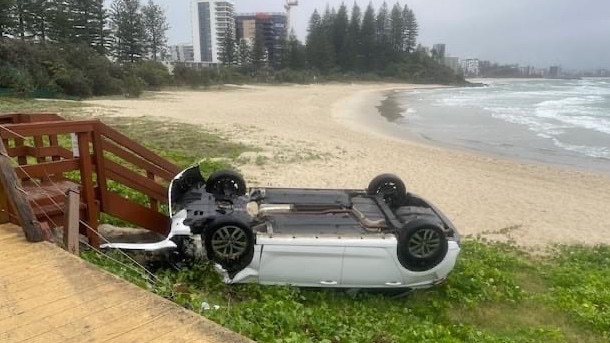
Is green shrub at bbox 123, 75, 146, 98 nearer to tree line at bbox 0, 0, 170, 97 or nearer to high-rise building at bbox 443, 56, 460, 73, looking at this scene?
tree line at bbox 0, 0, 170, 97

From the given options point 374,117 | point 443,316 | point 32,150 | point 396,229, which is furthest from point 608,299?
point 374,117

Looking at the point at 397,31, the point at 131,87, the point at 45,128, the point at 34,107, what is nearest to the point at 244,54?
the point at 397,31

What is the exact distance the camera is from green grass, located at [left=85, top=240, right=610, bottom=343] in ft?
16.1

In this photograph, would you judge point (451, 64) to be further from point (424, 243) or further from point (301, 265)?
point (301, 265)

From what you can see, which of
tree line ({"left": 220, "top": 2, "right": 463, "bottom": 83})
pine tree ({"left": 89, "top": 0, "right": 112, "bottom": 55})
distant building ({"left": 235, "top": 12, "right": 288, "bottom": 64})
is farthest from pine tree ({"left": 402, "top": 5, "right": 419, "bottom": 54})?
pine tree ({"left": 89, "top": 0, "right": 112, "bottom": 55})

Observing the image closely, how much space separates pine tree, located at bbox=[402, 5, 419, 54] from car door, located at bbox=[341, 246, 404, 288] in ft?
380

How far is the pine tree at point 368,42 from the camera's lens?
107 m

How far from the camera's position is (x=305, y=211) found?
24.4ft

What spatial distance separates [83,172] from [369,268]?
354 centimetres

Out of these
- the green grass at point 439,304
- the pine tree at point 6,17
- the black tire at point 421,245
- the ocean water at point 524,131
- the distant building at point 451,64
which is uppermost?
the pine tree at point 6,17

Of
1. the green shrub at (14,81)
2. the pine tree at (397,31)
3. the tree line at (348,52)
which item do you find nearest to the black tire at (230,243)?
the green shrub at (14,81)

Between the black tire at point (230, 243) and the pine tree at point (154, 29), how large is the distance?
72076 mm

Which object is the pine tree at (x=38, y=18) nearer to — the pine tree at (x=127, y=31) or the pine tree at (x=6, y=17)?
the pine tree at (x=6, y=17)

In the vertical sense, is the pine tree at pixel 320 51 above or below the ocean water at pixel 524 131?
above
